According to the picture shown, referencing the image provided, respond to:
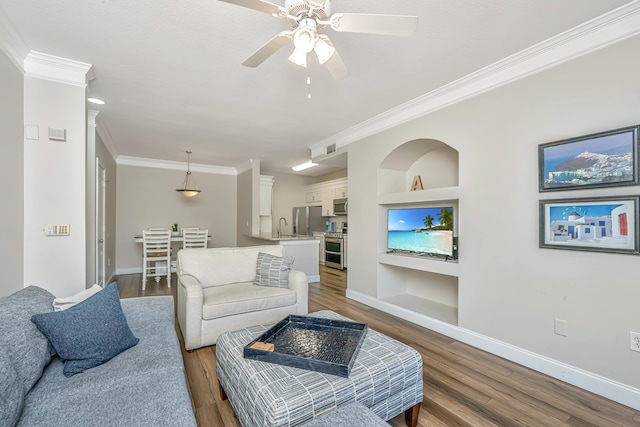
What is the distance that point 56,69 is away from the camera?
247cm

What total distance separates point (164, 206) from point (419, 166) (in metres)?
5.67

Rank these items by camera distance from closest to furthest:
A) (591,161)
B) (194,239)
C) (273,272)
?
(591,161) → (273,272) → (194,239)

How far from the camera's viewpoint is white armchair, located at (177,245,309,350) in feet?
8.51

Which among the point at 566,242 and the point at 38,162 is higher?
the point at 38,162

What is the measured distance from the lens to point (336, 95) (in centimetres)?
312

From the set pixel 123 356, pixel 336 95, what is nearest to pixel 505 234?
pixel 336 95

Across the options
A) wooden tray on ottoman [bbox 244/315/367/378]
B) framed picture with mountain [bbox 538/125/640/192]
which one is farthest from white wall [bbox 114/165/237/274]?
framed picture with mountain [bbox 538/125/640/192]

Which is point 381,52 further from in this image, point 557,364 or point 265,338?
point 557,364

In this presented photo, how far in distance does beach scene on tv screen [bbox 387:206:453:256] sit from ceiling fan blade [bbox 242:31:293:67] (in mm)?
2606

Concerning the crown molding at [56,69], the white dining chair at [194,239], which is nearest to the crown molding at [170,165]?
the white dining chair at [194,239]

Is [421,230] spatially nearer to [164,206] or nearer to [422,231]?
[422,231]

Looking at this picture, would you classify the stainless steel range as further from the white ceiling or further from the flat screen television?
the white ceiling

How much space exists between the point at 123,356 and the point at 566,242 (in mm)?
3085

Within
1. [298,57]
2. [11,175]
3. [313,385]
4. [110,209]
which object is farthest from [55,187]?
[110,209]
